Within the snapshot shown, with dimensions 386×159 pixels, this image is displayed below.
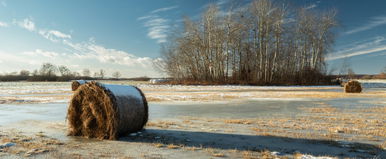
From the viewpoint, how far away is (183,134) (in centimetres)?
680

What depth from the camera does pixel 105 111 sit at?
6348mm

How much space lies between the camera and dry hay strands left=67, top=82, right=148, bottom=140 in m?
6.19

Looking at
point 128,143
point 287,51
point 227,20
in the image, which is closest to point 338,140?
point 128,143

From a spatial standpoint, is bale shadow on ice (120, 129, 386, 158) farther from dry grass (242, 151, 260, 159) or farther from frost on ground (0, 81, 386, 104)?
frost on ground (0, 81, 386, 104)

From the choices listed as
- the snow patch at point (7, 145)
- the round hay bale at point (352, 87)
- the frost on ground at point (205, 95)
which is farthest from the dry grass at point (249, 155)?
the round hay bale at point (352, 87)

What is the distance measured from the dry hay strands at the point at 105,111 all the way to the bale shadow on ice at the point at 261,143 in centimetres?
37

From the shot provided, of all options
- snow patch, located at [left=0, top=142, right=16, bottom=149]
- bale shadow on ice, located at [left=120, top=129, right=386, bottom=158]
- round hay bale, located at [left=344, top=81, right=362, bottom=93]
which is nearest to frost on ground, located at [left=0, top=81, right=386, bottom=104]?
round hay bale, located at [left=344, top=81, right=362, bottom=93]

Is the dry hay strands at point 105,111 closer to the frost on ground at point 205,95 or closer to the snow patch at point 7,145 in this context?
the snow patch at point 7,145

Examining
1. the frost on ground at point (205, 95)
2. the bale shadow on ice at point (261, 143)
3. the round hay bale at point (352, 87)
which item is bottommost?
the bale shadow on ice at point (261, 143)

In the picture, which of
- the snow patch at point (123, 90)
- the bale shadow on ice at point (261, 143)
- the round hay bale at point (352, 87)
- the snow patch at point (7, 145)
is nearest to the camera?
the bale shadow on ice at point (261, 143)

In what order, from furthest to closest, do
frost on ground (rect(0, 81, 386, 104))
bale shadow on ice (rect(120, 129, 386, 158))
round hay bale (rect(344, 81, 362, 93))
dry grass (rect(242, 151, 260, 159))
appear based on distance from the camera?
1. round hay bale (rect(344, 81, 362, 93))
2. frost on ground (rect(0, 81, 386, 104))
3. bale shadow on ice (rect(120, 129, 386, 158))
4. dry grass (rect(242, 151, 260, 159))

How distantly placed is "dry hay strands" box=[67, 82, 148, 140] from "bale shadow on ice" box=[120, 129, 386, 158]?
0.37 metres

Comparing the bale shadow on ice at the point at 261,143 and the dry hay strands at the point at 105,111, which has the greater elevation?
the dry hay strands at the point at 105,111

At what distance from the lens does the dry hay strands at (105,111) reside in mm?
6191
